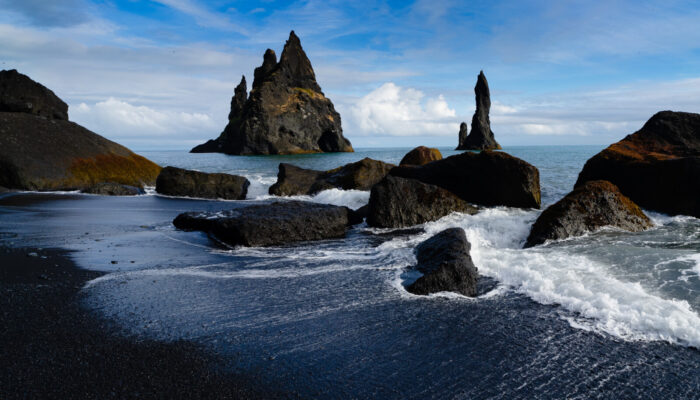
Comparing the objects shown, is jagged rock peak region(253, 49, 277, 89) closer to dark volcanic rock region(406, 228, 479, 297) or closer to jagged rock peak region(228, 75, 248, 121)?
jagged rock peak region(228, 75, 248, 121)

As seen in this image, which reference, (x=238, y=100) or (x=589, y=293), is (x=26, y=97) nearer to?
(x=589, y=293)

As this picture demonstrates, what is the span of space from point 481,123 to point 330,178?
10575 cm

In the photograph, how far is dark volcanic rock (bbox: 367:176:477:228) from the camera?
11.4m

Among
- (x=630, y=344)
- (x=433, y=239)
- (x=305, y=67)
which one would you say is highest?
(x=305, y=67)

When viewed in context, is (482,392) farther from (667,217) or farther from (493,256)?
(667,217)

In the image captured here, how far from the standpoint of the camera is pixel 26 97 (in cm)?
2066

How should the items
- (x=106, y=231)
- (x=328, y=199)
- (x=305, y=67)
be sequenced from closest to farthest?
(x=106, y=231) < (x=328, y=199) < (x=305, y=67)

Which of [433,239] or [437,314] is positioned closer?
[437,314]

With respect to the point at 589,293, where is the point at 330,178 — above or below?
above

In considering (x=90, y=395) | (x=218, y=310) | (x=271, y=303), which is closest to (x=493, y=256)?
(x=271, y=303)

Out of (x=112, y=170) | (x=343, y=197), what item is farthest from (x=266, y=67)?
(x=343, y=197)

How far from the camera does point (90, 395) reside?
3.26m

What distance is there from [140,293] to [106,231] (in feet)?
16.8

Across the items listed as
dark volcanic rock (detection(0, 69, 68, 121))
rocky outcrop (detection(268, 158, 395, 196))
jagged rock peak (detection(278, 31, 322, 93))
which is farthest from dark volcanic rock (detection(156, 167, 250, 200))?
jagged rock peak (detection(278, 31, 322, 93))
